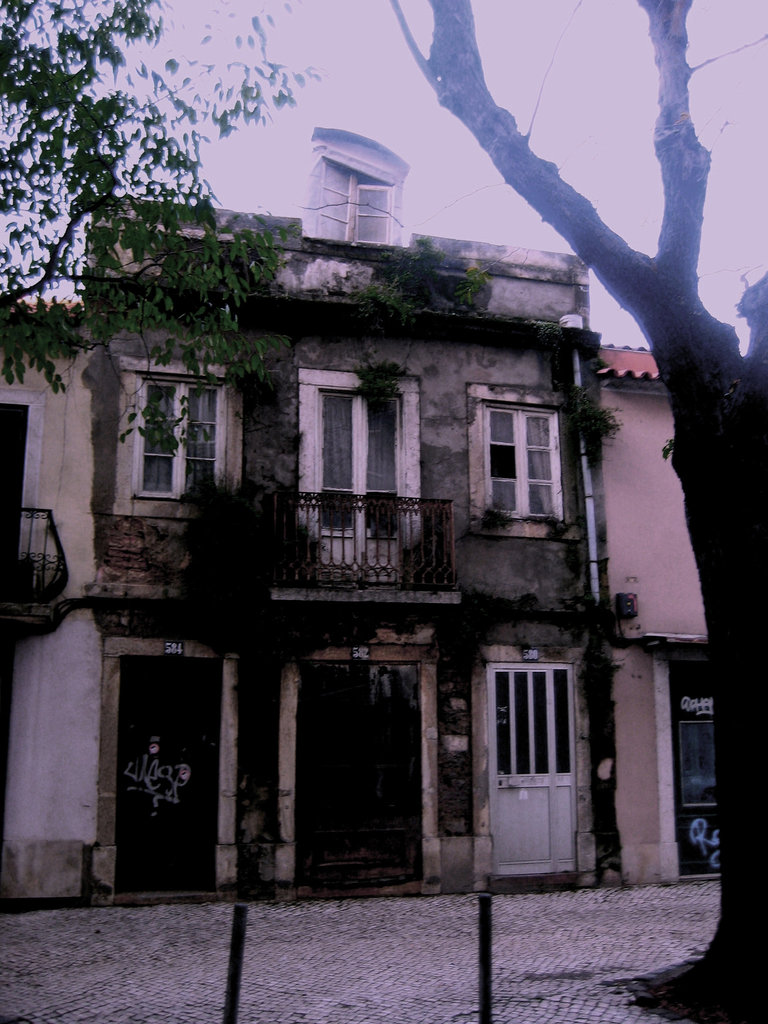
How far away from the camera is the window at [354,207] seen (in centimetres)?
1259

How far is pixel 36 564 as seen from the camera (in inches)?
400

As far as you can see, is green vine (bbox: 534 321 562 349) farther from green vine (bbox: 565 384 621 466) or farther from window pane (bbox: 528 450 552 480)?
window pane (bbox: 528 450 552 480)

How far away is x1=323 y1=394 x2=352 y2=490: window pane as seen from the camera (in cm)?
1145

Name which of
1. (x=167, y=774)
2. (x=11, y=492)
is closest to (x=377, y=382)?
(x=11, y=492)

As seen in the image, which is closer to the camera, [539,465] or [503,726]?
[503,726]

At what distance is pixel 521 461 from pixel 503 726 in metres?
3.13

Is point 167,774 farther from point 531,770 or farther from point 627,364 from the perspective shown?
point 627,364

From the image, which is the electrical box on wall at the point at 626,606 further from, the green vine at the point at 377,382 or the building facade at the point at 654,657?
the green vine at the point at 377,382

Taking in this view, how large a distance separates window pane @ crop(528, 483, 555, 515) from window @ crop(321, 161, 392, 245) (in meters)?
3.60

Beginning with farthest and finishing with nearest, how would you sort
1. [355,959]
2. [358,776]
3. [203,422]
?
[203,422] < [358,776] < [355,959]

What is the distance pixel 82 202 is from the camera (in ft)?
24.1

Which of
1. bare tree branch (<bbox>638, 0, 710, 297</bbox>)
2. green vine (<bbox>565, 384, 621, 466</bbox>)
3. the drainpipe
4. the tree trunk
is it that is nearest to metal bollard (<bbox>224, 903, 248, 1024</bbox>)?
the tree trunk

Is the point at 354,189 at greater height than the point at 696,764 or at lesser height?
greater

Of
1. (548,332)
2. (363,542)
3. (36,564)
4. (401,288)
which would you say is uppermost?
(401,288)
